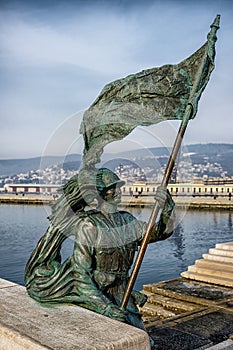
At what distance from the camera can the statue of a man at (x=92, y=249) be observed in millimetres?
4930

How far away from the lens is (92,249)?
4.99 meters

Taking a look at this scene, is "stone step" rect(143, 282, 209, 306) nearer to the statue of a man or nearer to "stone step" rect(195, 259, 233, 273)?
"stone step" rect(195, 259, 233, 273)

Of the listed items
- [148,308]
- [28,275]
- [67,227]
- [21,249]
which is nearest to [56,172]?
[67,227]

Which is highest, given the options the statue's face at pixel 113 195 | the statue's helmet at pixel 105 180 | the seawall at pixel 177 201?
the statue's helmet at pixel 105 180

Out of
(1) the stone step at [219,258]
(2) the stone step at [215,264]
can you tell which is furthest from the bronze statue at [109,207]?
Answer: (1) the stone step at [219,258]

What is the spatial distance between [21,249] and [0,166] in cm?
13897

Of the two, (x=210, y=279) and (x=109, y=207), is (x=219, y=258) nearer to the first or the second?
(x=210, y=279)

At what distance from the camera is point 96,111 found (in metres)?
5.04

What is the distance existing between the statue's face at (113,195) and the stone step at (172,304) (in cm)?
500

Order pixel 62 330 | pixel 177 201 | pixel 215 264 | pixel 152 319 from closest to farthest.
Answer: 1. pixel 62 330
2. pixel 177 201
3. pixel 152 319
4. pixel 215 264

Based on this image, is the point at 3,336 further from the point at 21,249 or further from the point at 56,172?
the point at 21,249

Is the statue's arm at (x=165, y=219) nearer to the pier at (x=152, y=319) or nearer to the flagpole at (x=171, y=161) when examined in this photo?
the flagpole at (x=171, y=161)

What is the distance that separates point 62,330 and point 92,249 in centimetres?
99

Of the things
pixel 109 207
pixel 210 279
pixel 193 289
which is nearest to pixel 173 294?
pixel 193 289
